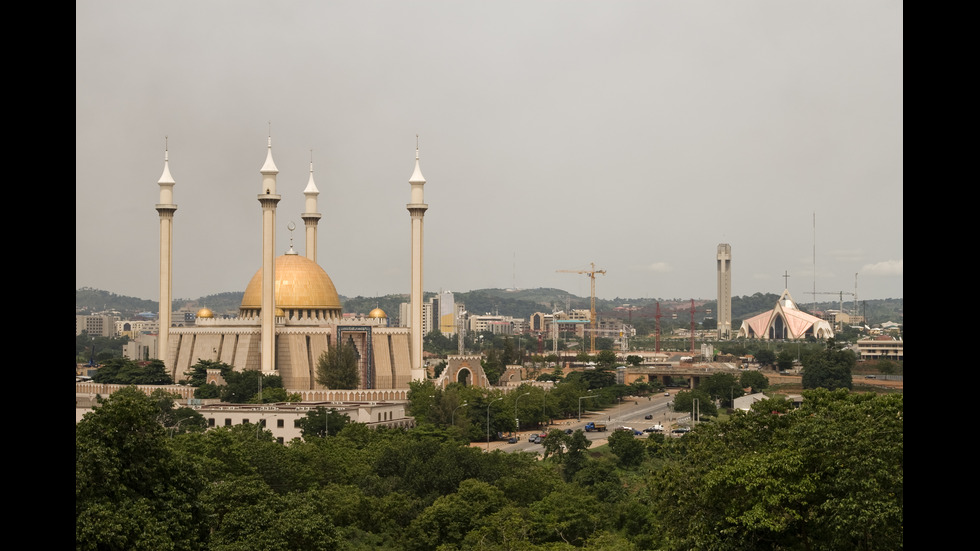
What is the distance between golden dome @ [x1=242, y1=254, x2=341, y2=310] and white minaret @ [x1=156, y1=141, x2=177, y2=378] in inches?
195

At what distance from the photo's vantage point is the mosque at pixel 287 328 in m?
73.4

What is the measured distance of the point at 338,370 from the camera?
237 feet

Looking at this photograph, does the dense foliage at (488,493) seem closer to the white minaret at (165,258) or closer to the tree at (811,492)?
the tree at (811,492)

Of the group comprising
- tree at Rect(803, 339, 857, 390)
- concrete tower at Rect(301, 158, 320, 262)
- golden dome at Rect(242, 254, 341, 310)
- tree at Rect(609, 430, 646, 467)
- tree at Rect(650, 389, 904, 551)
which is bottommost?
tree at Rect(609, 430, 646, 467)

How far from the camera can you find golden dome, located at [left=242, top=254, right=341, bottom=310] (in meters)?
77.9

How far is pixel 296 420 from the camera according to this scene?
57062 millimetres

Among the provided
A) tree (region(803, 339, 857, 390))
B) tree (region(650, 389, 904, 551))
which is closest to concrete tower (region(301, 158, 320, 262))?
tree (region(803, 339, 857, 390))

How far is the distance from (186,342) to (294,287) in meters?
7.83

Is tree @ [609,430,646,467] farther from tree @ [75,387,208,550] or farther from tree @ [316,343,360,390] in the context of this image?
tree @ [75,387,208,550]

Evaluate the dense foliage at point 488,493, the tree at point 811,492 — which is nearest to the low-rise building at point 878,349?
the dense foliage at point 488,493

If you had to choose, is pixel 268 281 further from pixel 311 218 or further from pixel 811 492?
pixel 811 492
